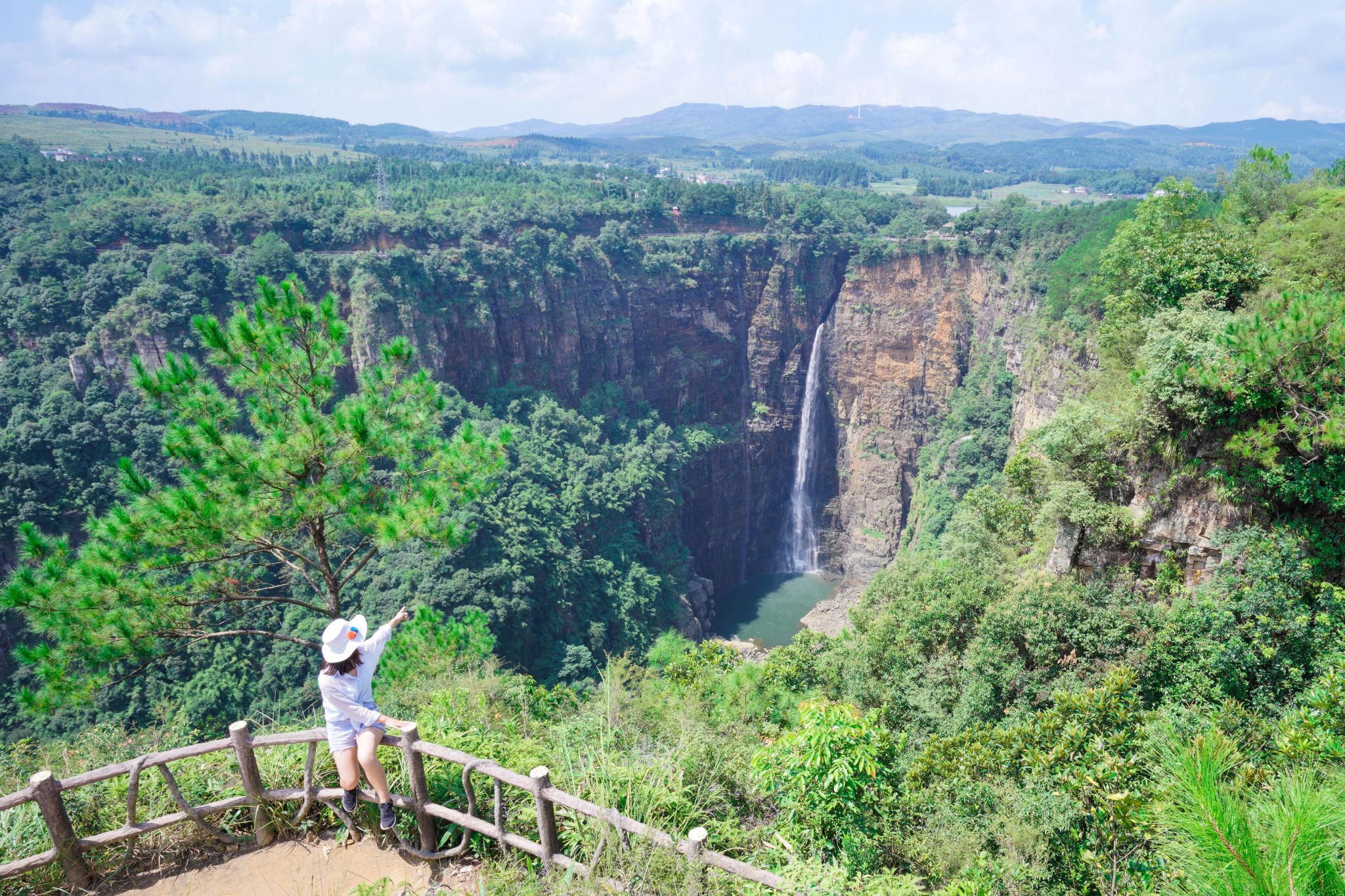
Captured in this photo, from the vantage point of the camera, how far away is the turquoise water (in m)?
33.5

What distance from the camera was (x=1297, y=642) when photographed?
8109mm

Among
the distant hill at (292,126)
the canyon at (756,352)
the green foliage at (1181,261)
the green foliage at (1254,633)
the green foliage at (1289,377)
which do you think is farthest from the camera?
the distant hill at (292,126)

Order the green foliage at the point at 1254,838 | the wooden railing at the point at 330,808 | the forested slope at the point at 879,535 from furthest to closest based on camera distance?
the forested slope at the point at 879,535 → the wooden railing at the point at 330,808 → the green foliage at the point at 1254,838

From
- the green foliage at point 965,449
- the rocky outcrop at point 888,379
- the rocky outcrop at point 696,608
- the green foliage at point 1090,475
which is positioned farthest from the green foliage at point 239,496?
the rocky outcrop at point 888,379

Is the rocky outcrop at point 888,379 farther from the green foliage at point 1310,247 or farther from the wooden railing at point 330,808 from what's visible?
the wooden railing at point 330,808

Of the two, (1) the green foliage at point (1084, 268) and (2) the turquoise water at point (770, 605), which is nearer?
(1) the green foliage at point (1084, 268)

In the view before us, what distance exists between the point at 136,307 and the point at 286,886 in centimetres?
2776

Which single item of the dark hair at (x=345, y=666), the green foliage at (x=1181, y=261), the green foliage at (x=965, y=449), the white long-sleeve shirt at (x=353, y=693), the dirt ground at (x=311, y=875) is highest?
the green foliage at (x=1181, y=261)

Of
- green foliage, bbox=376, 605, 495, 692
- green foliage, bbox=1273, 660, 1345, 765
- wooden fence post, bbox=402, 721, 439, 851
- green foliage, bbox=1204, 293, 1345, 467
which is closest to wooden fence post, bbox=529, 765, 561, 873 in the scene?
wooden fence post, bbox=402, 721, 439, 851

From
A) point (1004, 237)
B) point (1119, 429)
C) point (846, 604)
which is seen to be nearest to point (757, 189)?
point (1004, 237)

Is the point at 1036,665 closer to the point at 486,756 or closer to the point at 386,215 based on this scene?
the point at 486,756

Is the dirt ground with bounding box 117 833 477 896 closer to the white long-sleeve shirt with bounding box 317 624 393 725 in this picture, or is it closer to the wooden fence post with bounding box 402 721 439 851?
the wooden fence post with bounding box 402 721 439 851

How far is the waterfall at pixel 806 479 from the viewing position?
135 feet

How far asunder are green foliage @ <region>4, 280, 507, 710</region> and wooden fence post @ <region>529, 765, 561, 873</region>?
134 inches
